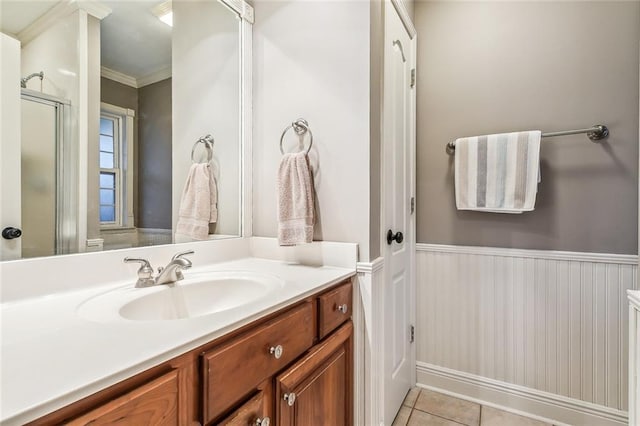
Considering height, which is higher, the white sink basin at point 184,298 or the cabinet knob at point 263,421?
the white sink basin at point 184,298

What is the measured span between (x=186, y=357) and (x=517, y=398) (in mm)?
1759

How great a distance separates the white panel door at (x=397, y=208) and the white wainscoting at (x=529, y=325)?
17cm

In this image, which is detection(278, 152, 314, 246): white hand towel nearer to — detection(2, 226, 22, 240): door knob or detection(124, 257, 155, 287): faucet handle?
detection(124, 257, 155, 287): faucet handle

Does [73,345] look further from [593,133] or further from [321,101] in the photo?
[593,133]

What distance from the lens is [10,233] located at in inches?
32.1

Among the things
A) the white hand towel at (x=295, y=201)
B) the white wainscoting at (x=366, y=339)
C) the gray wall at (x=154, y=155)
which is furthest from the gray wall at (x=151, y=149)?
the white wainscoting at (x=366, y=339)

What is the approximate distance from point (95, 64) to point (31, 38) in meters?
0.16

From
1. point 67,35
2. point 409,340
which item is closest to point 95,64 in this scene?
point 67,35

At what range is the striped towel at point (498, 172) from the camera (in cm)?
149

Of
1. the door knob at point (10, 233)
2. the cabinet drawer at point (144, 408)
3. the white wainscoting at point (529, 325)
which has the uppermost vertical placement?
the door knob at point (10, 233)

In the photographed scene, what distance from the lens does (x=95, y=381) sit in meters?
0.43

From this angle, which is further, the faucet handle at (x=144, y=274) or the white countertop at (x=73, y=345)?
the faucet handle at (x=144, y=274)

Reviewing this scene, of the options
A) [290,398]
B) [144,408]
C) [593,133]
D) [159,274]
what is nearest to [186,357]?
[144,408]

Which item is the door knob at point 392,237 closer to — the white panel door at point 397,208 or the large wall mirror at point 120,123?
the white panel door at point 397,208
